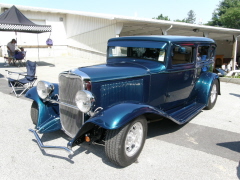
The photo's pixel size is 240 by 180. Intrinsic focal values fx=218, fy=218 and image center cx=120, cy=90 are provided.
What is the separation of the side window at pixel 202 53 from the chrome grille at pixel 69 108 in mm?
2976

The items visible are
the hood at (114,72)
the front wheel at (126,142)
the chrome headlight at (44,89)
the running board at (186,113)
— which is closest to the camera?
the front wheel at (126,142)

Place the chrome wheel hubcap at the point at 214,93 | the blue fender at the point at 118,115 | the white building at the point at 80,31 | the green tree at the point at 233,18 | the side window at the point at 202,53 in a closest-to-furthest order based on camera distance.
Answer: the blue fender at the point at 118,115, the side window at the point at 202,53, the chrome wheel hubcap at the point at 214,93, the white building at the point at 80,31, the green tree at the point at 233,18

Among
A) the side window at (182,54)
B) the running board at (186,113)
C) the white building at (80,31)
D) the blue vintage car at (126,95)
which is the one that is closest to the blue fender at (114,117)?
the blue vintage car at (126,95)

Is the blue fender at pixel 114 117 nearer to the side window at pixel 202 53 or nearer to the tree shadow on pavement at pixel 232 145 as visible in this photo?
the tree shadow on pavement at pixel 232 145

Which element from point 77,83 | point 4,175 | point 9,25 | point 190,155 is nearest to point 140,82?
point 77,83

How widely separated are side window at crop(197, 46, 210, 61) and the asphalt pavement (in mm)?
1442

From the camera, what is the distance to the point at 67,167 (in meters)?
2.82

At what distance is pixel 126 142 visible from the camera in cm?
287

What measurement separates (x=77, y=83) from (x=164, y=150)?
5.37 feet

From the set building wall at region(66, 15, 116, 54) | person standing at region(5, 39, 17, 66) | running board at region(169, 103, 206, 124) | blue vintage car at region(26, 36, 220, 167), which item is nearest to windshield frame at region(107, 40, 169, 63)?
blue vintage car at region(26, 36, 220, 167)

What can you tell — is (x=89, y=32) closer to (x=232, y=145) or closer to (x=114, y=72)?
(x=114, y=72)

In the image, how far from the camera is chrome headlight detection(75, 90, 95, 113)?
8.87ft

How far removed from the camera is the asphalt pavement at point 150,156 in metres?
2.70

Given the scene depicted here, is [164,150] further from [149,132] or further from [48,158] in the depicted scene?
[48,158]
